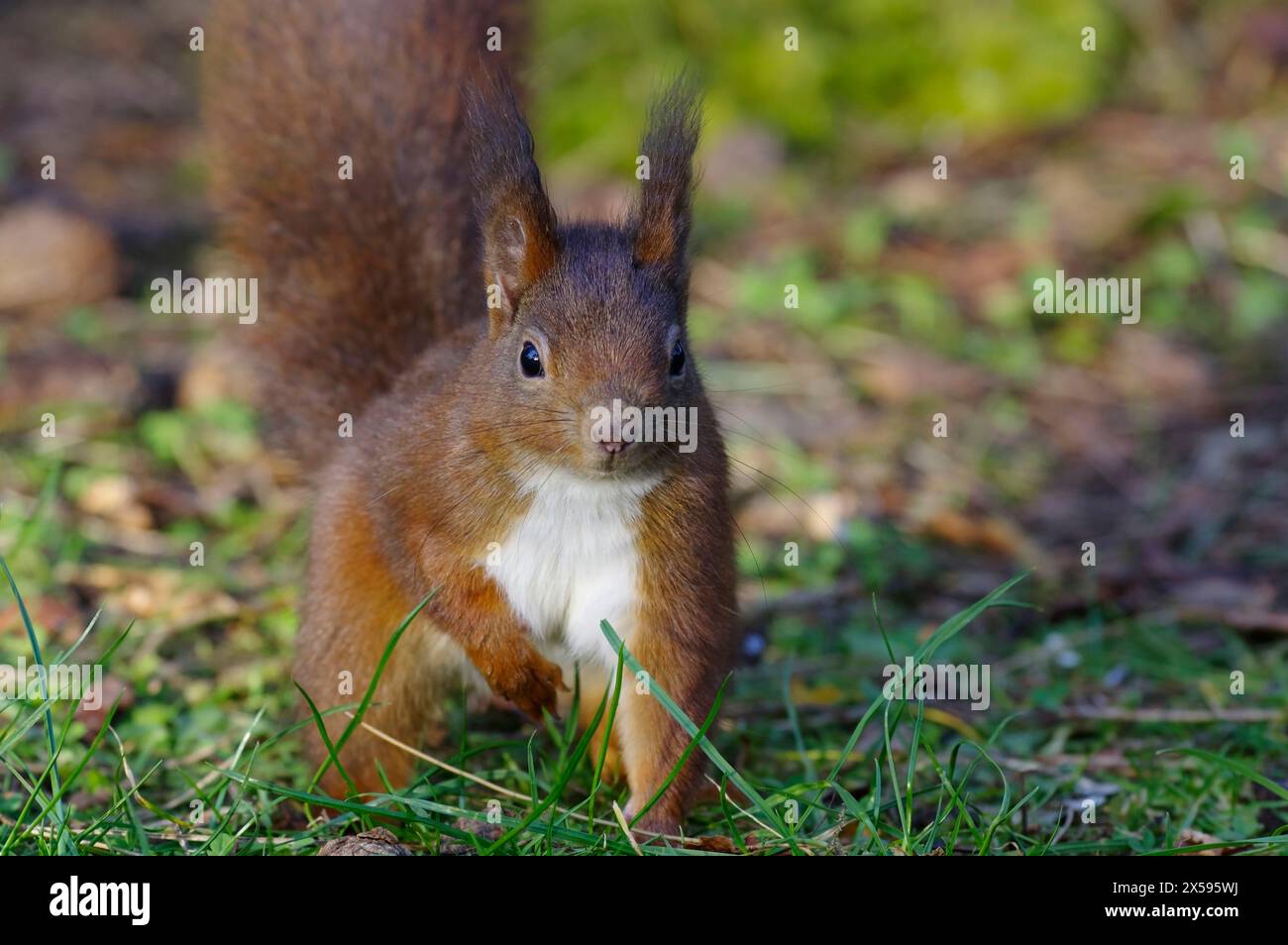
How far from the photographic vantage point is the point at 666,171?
2.49m

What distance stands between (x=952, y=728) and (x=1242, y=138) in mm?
3988

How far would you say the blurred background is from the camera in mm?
3254

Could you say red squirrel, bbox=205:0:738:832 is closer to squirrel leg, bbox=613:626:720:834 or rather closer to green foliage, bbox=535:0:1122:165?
squirrel leg, bbox=613:626:720:834

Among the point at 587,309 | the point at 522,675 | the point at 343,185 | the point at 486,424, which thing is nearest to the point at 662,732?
the point at 522,675

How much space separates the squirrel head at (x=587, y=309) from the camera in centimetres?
232

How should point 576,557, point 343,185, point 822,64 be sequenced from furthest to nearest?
point 822,64, point 343,185, point 576,557

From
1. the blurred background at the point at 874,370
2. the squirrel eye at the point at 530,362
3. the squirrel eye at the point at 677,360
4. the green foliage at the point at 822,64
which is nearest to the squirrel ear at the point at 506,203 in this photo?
the squirrel eye at the point at 530,362

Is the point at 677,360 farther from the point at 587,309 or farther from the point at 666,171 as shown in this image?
the point at 666,171

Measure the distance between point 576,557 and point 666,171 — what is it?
25.8 inches

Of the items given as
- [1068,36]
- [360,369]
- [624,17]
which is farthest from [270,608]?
[1068,36]

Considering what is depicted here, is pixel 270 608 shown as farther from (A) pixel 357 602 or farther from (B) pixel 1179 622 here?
(B) pixel 1179 622

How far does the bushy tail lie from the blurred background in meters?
0.44

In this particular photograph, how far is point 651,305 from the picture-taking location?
2.41 metres

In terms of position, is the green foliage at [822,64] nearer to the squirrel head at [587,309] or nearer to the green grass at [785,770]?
the green grass at [785,770]
